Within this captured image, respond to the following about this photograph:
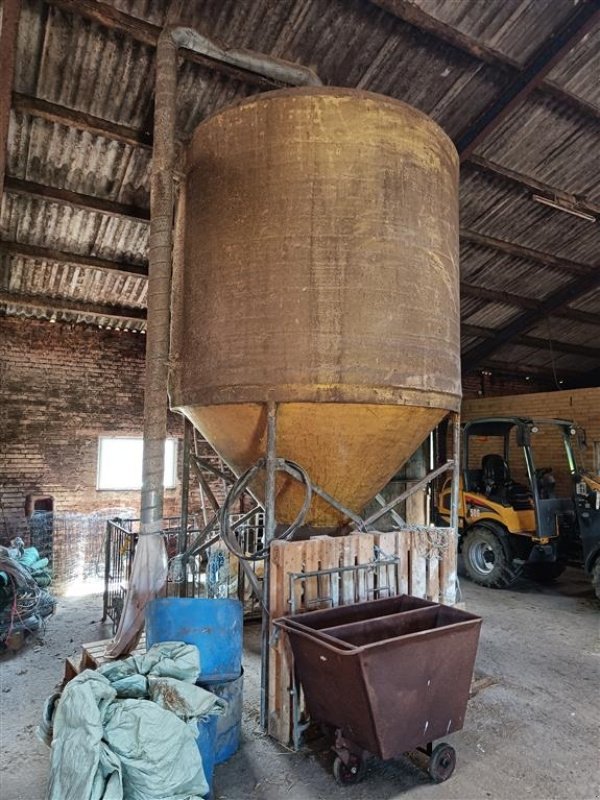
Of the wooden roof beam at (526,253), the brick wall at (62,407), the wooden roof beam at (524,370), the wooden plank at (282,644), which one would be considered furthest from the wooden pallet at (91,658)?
the wooden roof beam at (524,370)

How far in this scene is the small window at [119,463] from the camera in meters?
9.24

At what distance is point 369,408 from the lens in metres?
3.74

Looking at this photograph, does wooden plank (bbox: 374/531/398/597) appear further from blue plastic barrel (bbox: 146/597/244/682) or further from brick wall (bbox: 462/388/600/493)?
brick wall (bbox: 462/388/600/493)

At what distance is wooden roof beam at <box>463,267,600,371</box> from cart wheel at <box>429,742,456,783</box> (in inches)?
372

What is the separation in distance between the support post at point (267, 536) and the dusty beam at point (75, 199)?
440 cm

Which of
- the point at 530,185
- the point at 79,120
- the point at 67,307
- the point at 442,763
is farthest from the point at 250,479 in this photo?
the point at 530,185

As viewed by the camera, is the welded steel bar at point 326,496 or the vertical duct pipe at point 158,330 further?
the vertical duct pipe at point 158,330

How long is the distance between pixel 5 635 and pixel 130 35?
605 cm

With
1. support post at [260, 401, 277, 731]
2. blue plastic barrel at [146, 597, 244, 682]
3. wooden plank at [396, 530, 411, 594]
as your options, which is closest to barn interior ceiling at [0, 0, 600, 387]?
support post at [260, 401, 277, 731]

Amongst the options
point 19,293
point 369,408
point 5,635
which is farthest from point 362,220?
point 19,293

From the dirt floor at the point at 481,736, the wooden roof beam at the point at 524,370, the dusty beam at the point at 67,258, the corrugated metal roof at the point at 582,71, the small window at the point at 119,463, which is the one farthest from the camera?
the wooden roof beam at the point at 524,370

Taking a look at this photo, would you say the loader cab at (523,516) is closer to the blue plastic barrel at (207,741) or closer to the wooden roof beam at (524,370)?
the wooden roof beam at (524,370)

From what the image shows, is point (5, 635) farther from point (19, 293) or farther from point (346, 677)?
point (19, 293)

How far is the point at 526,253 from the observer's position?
9211 millimetres
